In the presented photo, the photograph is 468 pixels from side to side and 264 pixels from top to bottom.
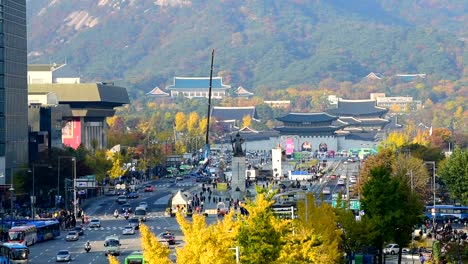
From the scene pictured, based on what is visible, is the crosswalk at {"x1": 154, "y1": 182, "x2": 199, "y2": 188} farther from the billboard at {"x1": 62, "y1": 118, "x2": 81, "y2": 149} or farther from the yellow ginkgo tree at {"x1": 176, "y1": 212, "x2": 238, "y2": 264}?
the yellow ginkgo tree at {"x1": 176, "y1": 212, "x2": 238, "y2": 264}

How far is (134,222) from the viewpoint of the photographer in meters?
80.3

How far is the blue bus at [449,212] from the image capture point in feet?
265

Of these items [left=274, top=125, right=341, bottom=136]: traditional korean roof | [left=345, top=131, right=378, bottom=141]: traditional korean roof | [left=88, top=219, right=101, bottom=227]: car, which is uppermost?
[left=274, top=125, right=341, bottom=136]: traditional korean roof

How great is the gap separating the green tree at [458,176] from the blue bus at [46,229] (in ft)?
72.8

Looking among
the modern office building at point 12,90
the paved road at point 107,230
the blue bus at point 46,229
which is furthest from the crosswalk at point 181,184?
the blue bus at point 46,229

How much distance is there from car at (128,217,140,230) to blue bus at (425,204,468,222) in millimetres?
14373

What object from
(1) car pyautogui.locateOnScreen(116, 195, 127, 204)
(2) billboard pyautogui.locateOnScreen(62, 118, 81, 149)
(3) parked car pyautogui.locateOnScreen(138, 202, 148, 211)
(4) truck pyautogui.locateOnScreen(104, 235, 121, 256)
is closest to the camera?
(4) truck pyautogui.locateOnScreen(104, 235, 121, 256)

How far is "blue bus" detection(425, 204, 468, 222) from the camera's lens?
80.7m

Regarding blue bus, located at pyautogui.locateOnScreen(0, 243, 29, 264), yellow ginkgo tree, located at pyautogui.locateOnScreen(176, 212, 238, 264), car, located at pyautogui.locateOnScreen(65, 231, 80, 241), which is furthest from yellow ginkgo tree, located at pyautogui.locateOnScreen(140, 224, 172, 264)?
car, located at pyautogui.locateOnScreen(65, 231, 80, 241)

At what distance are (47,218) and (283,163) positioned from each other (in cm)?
5970

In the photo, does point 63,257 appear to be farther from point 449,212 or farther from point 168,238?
point 449,212

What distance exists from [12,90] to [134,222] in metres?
21.5

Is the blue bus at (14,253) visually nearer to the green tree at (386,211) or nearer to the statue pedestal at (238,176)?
the green tree at (386,211)

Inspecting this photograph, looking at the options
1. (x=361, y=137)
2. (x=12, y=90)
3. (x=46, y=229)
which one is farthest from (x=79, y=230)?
(x=361, y=137)
